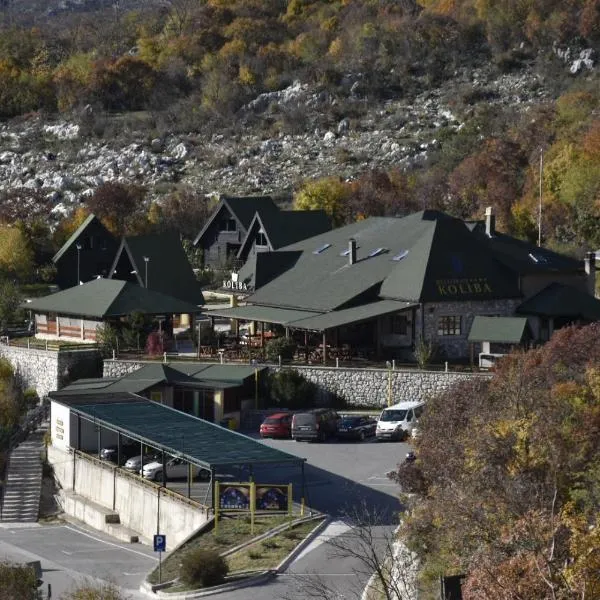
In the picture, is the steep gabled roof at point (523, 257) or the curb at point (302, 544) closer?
the curb at point (302, 544)

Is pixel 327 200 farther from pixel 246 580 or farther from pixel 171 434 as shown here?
pixel 246 580

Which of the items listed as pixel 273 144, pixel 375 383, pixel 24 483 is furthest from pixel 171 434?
pixel 273 144

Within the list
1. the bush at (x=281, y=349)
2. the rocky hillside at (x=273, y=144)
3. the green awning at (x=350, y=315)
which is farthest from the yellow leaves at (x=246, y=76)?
the bush at (x=281, y=349)

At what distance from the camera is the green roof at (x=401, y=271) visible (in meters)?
58.8

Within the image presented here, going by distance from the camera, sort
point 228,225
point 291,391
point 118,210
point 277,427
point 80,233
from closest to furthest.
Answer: point 277,427
point 291,391
point 80,233
point 228,225
point 118,210

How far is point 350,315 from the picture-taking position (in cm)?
5859

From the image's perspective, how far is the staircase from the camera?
49000 millimetres

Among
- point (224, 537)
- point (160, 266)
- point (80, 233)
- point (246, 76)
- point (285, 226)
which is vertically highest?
point (246, 76)

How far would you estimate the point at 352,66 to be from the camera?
14175 cm

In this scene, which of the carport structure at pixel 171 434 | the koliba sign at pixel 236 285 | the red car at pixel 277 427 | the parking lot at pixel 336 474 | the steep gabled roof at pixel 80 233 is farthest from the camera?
the steep gabled roof at pixel 80 233

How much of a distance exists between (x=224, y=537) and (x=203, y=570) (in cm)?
420

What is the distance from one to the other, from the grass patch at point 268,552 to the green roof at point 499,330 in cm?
1721

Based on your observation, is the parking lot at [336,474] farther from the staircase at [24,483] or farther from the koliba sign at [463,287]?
the koliba sign at [463,287]

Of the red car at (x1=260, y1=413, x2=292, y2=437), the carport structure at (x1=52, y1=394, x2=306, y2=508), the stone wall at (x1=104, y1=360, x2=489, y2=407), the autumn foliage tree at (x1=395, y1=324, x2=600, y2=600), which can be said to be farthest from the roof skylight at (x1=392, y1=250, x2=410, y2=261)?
the autumn foliage tree at (x1=395, y1=324, x2=600, y2=600)
